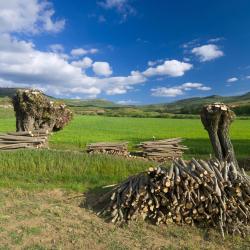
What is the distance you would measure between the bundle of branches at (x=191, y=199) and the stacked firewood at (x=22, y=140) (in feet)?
25.3

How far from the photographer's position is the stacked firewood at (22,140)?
1452 centimetres

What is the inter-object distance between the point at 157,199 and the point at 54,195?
3.73 m

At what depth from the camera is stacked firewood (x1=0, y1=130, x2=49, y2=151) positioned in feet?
47.7

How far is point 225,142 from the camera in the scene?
12.0m

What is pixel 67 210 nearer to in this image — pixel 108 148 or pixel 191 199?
pixel 191 199

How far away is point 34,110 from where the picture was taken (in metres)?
16.5

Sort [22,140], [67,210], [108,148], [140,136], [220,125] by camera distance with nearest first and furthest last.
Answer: [67,210] → [220,125] → [22,140] → [108,148] → [140,136]

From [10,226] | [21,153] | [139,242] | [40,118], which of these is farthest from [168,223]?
[40,118]

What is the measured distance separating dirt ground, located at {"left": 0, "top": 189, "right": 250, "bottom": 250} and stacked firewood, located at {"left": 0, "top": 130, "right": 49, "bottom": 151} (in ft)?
19.1

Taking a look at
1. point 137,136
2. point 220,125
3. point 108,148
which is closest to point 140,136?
point 137,136

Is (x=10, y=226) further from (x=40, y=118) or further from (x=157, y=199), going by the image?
(x=40, y=118)

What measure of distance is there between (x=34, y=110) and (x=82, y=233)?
10209mm

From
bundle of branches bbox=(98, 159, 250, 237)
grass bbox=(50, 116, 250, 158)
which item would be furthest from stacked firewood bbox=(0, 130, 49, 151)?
bundle of branches bbox=(98, 159, 250, 237)

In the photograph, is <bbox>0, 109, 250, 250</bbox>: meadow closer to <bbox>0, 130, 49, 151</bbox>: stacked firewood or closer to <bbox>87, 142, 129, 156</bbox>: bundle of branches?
<bbox>0, 130, 49, 151</bbox>: stacked firewood
